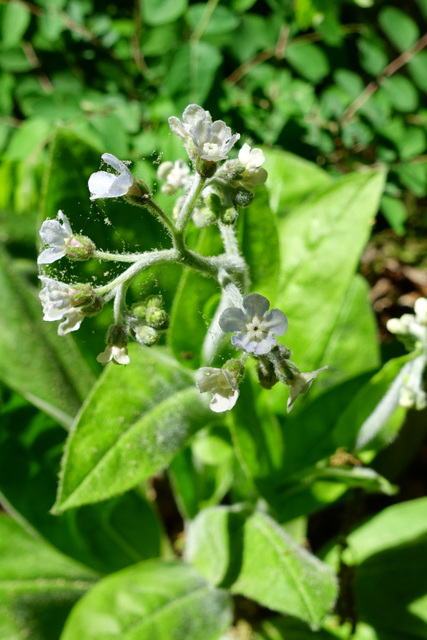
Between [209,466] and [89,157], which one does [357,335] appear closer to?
[209,466]

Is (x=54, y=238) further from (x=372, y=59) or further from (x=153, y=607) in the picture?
(x=372, y=59)

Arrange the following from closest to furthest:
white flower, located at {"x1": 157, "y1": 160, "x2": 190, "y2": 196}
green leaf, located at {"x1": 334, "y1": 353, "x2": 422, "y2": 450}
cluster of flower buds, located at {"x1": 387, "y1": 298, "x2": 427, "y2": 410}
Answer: white flower, located at {"x1": 157, "y1": 160, "x2": 190, "y2": 196} → cluster of flower buds, located at {"x1": 387, "y1": 298, "x2": 427, "y2": 410} → green leaf, located at {"x1": 334, "y1": 353, "x2": 422, "y2": 450}

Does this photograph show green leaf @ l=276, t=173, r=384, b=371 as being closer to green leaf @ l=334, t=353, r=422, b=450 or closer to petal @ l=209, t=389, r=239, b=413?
green leaf @ l=334, t=353, r=422, b=450

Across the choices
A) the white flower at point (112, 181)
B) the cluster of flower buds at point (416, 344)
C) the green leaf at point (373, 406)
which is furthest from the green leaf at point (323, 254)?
the white flower at point (112, 181)

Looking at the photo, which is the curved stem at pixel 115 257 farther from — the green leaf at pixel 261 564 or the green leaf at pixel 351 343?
the green leaf at pixel 351 343

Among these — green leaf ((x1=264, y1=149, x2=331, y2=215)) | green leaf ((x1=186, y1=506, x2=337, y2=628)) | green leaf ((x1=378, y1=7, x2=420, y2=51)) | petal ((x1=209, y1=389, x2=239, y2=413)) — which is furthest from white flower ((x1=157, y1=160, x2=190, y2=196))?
green leaf ((x1=378, y1=7, x2=420, y2=51))

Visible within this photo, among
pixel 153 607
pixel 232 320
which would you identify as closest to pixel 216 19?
pixel 232 320

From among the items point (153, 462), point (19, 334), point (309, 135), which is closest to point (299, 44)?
point (309, 135)
